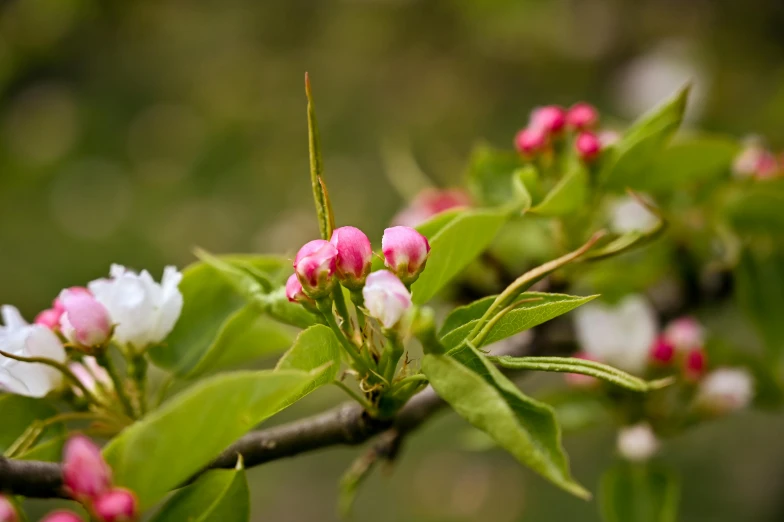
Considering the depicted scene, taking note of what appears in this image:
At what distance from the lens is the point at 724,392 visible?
587 millimetres

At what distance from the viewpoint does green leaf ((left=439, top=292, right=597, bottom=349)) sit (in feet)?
1.04

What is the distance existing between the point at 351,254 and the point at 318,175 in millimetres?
38

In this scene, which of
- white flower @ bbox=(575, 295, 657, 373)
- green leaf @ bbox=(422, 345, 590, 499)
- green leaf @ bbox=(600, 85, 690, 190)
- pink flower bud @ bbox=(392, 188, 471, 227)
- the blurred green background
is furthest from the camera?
the blurred green background

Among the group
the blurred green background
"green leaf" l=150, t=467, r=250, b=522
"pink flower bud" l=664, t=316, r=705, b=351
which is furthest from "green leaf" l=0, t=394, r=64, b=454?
the blurred green background

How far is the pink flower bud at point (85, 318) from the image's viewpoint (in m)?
0.38

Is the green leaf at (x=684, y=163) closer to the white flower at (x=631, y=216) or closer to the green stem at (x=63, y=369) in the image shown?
the white flower at (x=631, y=216)

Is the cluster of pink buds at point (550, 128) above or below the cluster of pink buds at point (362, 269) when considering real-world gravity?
below

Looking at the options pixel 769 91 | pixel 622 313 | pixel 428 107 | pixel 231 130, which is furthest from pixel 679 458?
pixel 231 130

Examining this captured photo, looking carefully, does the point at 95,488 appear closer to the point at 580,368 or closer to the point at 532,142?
Answer: the point at 580,368

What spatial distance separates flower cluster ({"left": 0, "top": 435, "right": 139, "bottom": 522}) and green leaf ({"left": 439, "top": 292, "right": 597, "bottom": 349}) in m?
0.15

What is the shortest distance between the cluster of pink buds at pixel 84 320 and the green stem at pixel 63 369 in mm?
14

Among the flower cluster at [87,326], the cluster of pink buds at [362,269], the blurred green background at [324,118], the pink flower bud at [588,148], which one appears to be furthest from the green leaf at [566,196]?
the blurred green background at [324,118]

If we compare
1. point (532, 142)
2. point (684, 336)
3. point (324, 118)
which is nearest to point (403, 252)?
point (532, 142)

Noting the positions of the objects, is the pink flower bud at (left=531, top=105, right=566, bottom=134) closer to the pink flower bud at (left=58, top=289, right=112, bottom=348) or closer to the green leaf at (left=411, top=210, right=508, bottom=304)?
the green leaf at (left=411, top=210, right=508, bottom=304)
